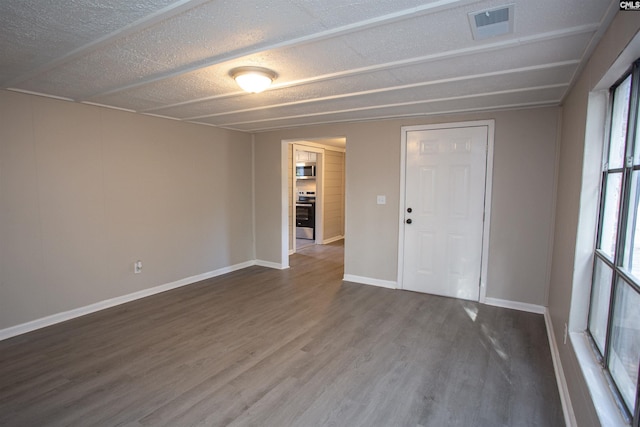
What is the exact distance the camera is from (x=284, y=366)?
268cm

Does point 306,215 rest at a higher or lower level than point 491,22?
lower

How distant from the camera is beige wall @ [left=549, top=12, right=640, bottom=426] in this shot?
1.58 m

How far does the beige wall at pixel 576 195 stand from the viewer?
1.58 m

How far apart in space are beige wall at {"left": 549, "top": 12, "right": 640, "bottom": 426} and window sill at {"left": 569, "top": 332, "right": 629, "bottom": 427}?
0.05 meters

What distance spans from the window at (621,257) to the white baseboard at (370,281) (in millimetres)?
2617

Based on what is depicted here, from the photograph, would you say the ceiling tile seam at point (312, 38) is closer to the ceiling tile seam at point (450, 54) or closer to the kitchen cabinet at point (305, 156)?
the ceiling tile seam at point (450, 54)

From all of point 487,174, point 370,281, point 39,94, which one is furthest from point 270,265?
point 39,94

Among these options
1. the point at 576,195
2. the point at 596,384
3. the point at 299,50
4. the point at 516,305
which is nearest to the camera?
the point at 596,384

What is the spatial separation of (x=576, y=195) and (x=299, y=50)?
2.05 metres

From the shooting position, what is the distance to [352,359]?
9.16 feet

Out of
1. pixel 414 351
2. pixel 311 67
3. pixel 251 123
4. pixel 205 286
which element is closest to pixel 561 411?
pixel 414 351

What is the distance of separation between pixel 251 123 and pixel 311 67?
2.50 metres

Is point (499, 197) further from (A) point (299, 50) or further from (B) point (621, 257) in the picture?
(A) point (299, 50)

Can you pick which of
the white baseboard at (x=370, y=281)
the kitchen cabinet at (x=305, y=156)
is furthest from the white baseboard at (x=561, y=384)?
the kitchen cabinet at (x=305, y=156)
